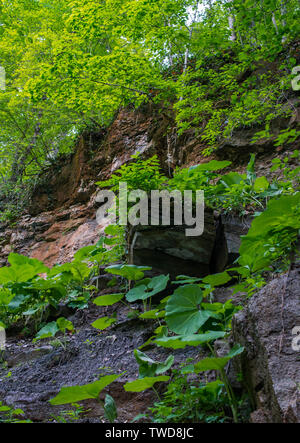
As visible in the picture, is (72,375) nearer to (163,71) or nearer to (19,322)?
(19,322)

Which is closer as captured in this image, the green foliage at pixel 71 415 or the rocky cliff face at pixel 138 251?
the rocky cliff face at pixel 138 251

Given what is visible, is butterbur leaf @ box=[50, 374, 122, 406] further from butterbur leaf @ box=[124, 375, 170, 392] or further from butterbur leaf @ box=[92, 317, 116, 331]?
butterbur leaf @ box=[92, 317, 116, 331]

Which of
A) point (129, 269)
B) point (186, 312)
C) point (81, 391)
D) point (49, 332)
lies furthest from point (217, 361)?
point (49, 332)

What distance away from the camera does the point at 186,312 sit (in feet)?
5.94

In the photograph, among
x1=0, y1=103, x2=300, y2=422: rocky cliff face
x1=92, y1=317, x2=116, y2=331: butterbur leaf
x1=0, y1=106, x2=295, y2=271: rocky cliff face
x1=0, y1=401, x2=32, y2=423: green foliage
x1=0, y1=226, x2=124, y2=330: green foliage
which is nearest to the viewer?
x1=0, y1=103, x2=300, y2=422: rocky cliff face

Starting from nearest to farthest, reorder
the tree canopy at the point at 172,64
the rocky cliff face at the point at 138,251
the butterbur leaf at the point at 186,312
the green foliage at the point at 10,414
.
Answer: the rocky cliff face at the point at 138,251
the butterbur leaf at the point at 186,312
the green foliage at the point at 10,414
the tree canopy at the point at 172,64

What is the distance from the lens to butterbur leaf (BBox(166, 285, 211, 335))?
1725 mm

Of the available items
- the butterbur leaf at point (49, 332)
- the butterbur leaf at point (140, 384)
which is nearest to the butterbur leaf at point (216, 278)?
the butterbur leaf at point (140, 384)

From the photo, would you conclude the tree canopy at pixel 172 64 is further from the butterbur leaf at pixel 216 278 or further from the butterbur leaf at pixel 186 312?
the butterbur leaf at pixel 186 312

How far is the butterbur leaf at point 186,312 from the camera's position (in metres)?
1.72

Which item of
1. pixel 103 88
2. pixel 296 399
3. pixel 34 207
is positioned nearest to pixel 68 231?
pixel 34 207

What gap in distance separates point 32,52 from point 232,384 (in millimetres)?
8511

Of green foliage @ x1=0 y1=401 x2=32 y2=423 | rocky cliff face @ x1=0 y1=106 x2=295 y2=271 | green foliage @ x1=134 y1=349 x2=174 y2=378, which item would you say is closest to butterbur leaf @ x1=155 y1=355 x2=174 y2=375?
green foliage @ x1=134 y1=349 x2=174 y2=378

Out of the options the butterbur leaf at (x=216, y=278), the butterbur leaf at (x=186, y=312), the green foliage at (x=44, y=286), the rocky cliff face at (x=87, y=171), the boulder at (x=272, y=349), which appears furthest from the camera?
the rocky cliff face at (x=87, y=171)
